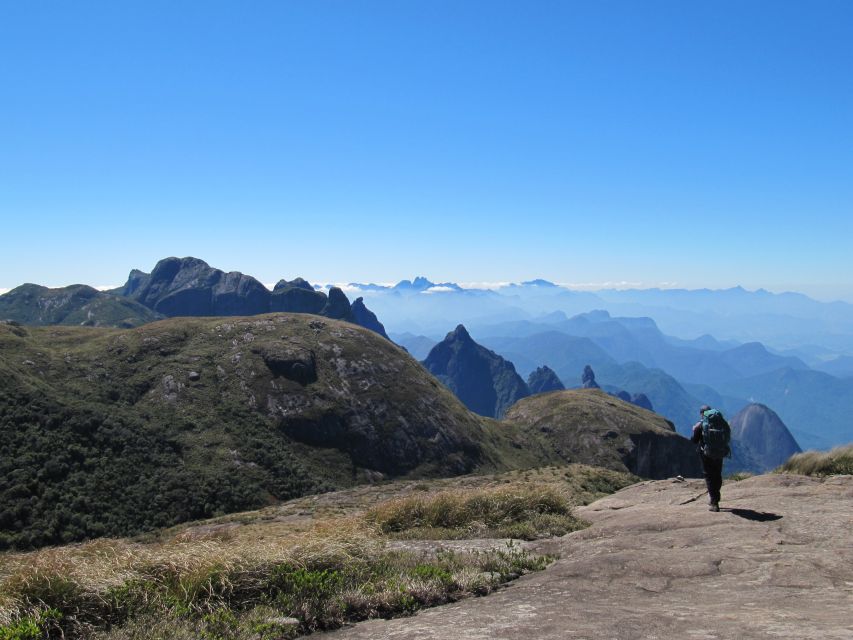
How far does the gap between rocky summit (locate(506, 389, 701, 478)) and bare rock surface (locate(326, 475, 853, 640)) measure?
140495mm

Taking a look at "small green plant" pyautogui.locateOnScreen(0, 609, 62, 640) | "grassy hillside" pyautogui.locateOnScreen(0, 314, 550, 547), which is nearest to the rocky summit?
"grassy hillside" pyautogui.locateOnScreen(0, 314, 550, 547)

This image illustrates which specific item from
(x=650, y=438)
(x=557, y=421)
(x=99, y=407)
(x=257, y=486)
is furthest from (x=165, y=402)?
(x=650, y=438)

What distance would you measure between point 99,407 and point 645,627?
387ft

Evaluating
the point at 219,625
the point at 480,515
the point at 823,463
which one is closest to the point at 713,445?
the point at 823,463

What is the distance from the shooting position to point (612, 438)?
157 m

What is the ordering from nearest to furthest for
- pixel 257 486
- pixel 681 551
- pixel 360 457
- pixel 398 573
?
1. pixel 398 573
2. pixel 681 551
3. pixel 257 486
4. pixel 360 457

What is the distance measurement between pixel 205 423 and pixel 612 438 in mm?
116000

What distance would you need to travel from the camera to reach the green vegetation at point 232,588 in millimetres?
7157

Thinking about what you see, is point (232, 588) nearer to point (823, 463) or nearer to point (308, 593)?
point (308, 593)

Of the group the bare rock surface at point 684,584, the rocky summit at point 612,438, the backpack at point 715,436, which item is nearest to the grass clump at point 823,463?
the bare rock surface at point 684,584

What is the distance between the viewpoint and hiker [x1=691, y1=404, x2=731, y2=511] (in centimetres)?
1471

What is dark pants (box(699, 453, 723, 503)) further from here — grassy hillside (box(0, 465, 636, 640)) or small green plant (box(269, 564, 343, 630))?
small green plant (box(269, 564, 343, 630))

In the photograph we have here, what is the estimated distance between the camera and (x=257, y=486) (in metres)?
96.6

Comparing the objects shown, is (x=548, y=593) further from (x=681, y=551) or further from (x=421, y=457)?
(x=421, y=457)
